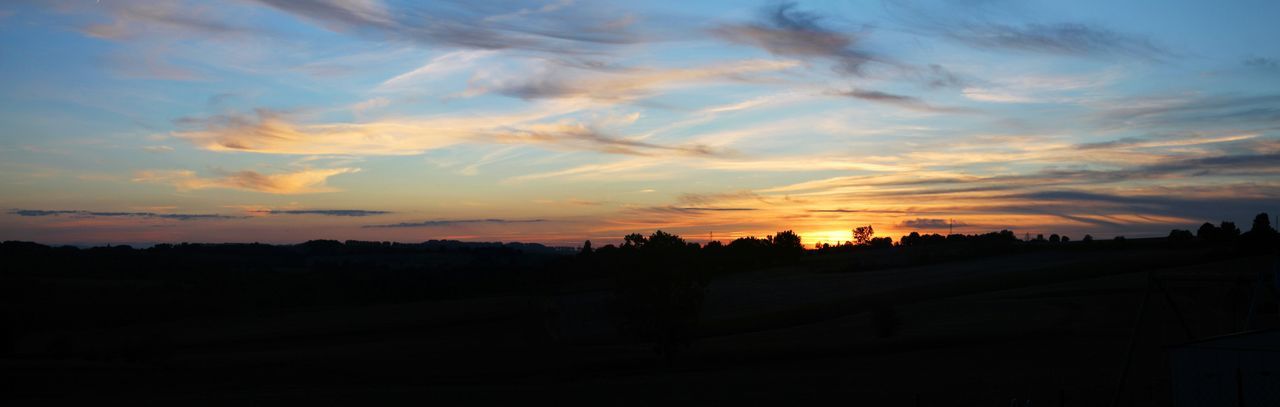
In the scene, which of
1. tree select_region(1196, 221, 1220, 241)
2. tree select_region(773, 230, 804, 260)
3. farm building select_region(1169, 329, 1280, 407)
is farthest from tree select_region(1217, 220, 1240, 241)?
farm building select_region(1169, 329, 1280, 407)

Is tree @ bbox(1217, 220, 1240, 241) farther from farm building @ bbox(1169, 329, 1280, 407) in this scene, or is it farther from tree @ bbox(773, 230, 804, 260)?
farm building @ bbox(1169, 329, 1280, 407)

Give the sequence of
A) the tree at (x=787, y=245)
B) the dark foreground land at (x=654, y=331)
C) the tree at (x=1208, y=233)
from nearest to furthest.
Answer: the dark foreground land at (x=654, y=331) < the tree at (x=1208, y=233) < the tree at (x=787, y=245)

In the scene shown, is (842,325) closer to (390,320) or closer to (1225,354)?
(390,320)

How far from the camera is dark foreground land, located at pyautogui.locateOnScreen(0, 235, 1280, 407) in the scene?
1228 inches

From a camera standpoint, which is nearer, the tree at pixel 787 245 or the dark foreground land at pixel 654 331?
the dark foreground land at pixel 654 331

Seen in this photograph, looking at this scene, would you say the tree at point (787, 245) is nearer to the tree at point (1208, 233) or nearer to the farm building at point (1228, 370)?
the tree at point (1208, 233)

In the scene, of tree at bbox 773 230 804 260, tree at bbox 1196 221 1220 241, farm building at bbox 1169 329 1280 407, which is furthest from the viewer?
tree at bbox 773 230 804 260

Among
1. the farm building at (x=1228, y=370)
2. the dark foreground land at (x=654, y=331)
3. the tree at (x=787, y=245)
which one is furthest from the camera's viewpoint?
the tree at (x=787, y=245)

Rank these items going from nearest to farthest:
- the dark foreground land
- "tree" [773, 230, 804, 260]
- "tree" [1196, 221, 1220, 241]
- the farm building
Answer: the farm building → the dark foreground land → "tree" [1196, 221, 1220, 241] → "tree" [773, 230, 804, 260]

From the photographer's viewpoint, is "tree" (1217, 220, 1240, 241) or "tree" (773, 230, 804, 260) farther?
"tree" (773, 230, 804, 260)

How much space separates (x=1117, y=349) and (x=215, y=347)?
185 feet

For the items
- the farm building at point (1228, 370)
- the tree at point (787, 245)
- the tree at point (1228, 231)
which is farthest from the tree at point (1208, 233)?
the farm building at point (1228, 370)

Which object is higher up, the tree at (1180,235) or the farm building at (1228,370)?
the tree at (1180,235)

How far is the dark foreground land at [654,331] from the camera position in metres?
31.2
